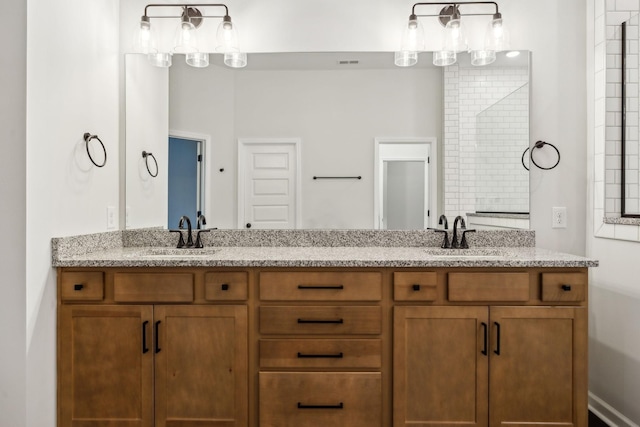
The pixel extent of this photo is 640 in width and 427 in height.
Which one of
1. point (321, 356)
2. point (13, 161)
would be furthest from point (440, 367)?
point (13, 161)

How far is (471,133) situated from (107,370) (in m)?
2.26

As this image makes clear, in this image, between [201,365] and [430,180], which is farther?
[430,180]

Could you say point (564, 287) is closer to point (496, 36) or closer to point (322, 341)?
point (322, 341)

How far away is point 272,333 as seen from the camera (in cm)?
185

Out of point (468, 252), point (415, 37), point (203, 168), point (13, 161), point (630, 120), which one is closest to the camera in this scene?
point (13, 161)

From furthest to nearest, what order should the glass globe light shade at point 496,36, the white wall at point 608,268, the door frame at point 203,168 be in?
the door frame at point 203,168, the glass globe light shade at point 496,36, the white wall at point 608,268

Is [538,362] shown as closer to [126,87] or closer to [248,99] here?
[248,99]

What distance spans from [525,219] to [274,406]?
1716 millimetres

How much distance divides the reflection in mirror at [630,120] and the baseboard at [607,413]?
1.02m

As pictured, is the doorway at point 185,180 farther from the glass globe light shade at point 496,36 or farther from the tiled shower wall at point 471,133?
the glass globe light shade at point 496,36

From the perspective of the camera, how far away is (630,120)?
2.11 meters

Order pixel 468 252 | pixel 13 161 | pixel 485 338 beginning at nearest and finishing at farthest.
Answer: pixel 13 161 < pixel 485 338 < pixel 468 252

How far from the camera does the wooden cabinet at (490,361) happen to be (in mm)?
1812

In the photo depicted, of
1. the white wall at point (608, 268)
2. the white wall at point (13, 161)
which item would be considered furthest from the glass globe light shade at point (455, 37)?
the white wall at point (13, 161)
